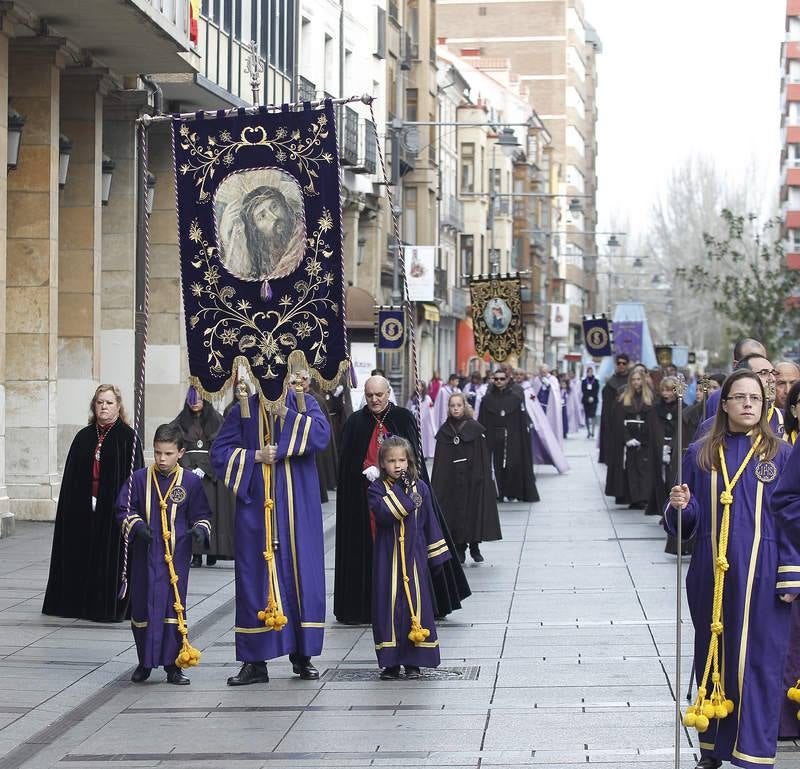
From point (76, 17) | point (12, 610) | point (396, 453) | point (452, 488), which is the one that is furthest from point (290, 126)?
point (76, 17)

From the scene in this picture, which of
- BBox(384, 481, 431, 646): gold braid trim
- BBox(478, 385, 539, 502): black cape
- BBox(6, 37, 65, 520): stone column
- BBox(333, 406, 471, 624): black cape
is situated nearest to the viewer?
BBox(384, 481, 431, 646): gold braid trim

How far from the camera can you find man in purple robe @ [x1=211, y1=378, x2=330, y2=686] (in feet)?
34.1

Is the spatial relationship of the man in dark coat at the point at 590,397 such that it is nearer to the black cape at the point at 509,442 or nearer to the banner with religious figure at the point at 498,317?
the banner with religious figure at the point at 498,317

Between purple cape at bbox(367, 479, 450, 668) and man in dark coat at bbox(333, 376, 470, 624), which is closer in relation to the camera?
purple cape at bbox(367, 479, 450, 668)

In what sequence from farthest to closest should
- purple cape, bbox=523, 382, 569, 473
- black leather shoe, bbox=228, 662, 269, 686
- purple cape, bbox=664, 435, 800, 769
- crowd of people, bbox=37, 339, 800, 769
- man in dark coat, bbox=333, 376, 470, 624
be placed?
purple cape, bbox=523, 382, 569, 473
man in dark coat, bbox=333, 376, 470, 624
black leather shoe, bbox=228, 662, 269, 686
crowd of people, bbox=37, 339, 800, 769
purple cape, bbox=664, 435, 800, 769

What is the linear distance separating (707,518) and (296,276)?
13.0 ft

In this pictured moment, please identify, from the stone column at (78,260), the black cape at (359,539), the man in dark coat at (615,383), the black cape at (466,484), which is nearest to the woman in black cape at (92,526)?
the black cape at (359,539)

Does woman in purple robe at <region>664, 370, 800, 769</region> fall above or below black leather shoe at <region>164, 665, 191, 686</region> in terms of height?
above

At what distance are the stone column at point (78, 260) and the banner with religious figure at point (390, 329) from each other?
36.5 feet

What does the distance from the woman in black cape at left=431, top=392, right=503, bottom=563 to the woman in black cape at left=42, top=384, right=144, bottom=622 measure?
183 inches

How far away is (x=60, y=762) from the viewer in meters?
8.38

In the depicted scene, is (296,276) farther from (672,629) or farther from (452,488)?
(452,488)

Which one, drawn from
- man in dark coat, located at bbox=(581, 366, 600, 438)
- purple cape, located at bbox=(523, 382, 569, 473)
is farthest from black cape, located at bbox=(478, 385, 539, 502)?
man in dark coat, located at bbox=(581, 366, 600, 438)

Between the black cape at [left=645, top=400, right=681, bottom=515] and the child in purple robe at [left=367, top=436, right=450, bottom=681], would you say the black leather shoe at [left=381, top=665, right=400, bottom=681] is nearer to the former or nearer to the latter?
the child in purple robe at [left=367, top=436, right=450, bottom=681]
